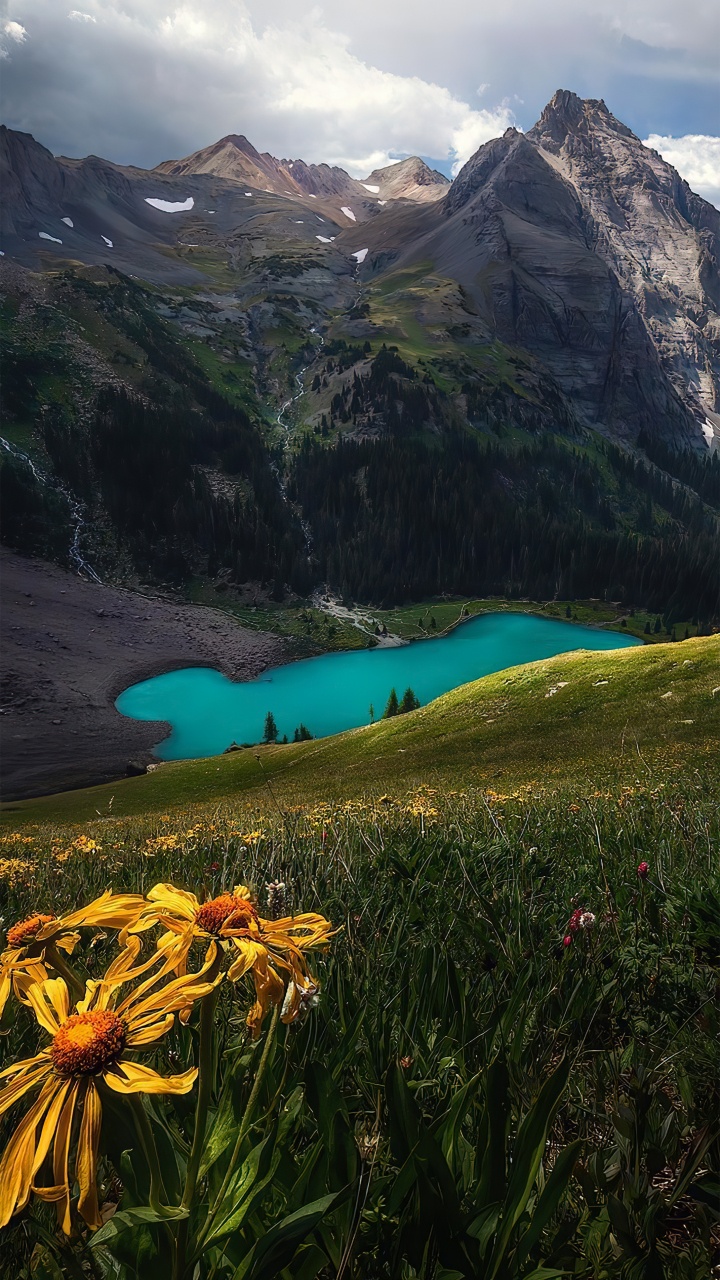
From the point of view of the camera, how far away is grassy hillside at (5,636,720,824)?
97.2ft

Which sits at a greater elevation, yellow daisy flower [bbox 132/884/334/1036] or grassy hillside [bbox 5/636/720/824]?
yellow daisy flower [bbox 132/884/334/1036]

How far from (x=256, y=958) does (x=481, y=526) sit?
200576 mm

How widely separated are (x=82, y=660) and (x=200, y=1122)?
6198 inches

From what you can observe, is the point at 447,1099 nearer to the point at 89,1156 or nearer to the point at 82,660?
the point at 89,1156

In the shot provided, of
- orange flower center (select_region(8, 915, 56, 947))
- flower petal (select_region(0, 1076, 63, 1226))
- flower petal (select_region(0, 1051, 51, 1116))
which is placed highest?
orange flower center (select_region(8, 915, 56, 947))

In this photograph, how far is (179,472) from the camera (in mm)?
197875

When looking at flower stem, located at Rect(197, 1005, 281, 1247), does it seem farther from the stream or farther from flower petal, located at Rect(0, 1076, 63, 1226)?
the stream

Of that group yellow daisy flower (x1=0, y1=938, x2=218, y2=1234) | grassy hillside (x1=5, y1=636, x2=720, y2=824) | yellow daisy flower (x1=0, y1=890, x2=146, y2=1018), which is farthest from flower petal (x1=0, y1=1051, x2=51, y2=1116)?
grassy hillside (x1=5, y1=636, x2=720, y2=824)

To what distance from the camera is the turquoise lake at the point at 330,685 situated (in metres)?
119

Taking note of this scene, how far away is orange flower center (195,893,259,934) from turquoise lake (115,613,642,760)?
112651 millimetres

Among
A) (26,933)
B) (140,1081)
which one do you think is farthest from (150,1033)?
(26,933)

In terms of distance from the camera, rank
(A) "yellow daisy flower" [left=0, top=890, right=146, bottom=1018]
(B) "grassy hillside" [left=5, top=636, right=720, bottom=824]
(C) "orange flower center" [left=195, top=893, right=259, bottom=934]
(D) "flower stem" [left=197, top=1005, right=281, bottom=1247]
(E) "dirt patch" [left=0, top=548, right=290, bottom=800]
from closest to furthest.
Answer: (D) "flower stem" [left=197, top=1005, right=281, bottom=1247]
(A) "yellow daisy flower" [left=0, top=890, right=146, bottom=1018]
(C) "orange flower center" [left=195, top=893, right=259, bottom=934]
(B) "grassy hillside" [left=5, top=636, right=720, bottom=824]
(E) "dirt patch" [left=0, top=548, right=290, bottom=800]

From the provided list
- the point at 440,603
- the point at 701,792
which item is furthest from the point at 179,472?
the point at 701,792

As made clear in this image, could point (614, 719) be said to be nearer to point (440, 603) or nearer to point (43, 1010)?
point (43, 1010)
